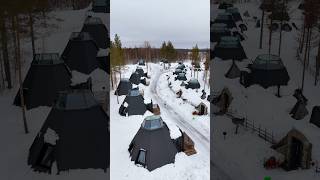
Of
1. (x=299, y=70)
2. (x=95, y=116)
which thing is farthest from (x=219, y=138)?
(x=299, y=70)

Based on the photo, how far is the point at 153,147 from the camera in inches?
994

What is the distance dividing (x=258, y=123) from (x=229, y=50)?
23.3 meters

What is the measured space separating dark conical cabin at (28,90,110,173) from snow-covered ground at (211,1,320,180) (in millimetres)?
9451

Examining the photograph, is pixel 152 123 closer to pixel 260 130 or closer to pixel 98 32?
pixel 260 130

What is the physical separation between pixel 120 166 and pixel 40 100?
37.6ft

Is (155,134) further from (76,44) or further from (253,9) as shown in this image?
(253,9)

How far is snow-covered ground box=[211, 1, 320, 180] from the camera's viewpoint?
22453 mm

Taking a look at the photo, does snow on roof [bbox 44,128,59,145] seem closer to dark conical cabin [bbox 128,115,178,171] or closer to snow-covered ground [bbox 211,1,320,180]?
dark conical cabin [bbox 128,115,178,171]

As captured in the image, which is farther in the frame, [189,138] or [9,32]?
[9,32]

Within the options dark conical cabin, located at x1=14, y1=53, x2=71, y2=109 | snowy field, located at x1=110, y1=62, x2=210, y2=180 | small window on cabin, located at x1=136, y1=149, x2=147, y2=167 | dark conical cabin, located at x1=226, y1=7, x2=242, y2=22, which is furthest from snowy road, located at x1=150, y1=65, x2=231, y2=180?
dark conical cabin, located at x1=226, y1=7, x2=242, y2=22

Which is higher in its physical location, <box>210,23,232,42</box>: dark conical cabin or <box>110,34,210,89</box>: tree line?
<box>210,23,232,42</box>: dark conical cabin

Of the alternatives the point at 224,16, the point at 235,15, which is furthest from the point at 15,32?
the point at 235,15

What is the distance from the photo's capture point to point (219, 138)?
91.1 ft

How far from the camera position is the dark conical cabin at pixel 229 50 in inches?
1945
